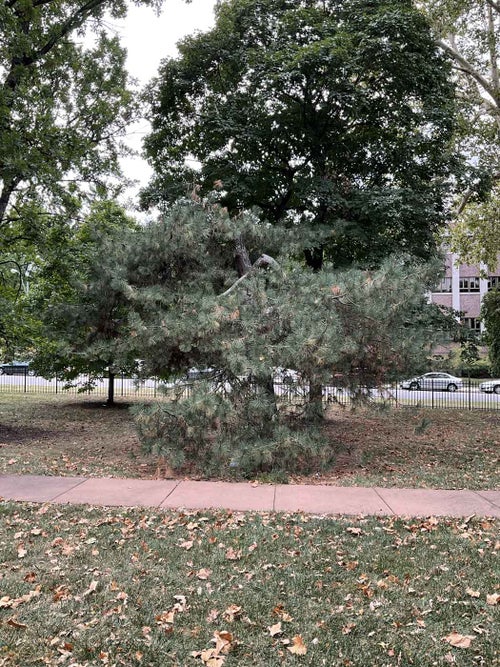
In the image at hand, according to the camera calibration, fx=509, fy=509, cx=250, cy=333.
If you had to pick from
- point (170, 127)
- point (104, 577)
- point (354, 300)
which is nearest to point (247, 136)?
point (170, 127)

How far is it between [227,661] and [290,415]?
16.0 ft

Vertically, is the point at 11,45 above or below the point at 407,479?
above

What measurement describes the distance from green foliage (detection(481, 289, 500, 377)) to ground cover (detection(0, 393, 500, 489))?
172 cm

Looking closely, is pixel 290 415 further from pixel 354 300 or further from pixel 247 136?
pixel 247 136

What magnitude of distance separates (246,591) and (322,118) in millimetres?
11020

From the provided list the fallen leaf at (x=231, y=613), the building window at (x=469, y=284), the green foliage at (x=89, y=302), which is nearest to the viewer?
the fallen leaf at (x=231, y=613)

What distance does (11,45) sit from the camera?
30.6ft

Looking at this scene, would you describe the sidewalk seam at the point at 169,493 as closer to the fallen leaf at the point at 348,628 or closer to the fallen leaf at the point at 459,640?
the fallen leaf at the point at 348,628

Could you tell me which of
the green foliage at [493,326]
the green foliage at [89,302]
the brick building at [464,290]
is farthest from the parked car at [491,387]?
the green foliage at [89,302]

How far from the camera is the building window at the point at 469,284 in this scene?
43759 millimetres

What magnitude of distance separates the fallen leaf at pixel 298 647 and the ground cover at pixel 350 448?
12.5 ft

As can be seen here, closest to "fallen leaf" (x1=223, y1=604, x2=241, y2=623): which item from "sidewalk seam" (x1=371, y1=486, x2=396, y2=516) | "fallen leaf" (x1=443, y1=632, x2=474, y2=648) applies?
"fallen leaf" (x1=443, y1=632, x2=474, y2=648)

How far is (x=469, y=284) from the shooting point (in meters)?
44.1

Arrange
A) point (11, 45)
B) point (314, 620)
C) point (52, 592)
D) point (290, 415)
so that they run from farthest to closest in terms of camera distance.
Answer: point (11, 45)
point (290, 415)
point (52, 592)
point (314, 620)
